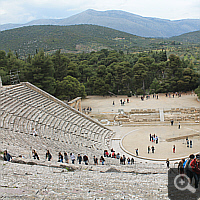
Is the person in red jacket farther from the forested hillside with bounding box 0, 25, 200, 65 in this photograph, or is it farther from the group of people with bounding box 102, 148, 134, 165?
the forested hillside with bounding box 0, 25, 200, 65

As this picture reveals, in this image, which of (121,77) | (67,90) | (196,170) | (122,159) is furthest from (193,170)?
(121,77)

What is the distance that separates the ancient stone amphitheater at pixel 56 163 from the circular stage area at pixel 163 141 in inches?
71.4

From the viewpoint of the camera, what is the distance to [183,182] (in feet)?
21.2

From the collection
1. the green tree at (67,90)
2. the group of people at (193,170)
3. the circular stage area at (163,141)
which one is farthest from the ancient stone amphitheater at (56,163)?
the green tree at (67,90)

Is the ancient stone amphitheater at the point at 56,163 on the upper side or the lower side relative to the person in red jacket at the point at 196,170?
lower

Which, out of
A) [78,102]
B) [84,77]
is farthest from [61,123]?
[84,77]

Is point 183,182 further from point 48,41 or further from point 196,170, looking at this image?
point 48,41

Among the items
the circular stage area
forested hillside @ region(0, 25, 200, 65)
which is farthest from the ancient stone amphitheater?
forested hillside @ region(0, 25, 200, 65)

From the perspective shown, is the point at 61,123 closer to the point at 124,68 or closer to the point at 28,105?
the point at 28,105

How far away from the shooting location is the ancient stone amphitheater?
6.34m

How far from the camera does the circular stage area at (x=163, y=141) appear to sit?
14.6 m

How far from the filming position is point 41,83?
2853 centimetres

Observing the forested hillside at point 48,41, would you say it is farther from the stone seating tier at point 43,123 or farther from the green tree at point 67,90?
the stone seating tier at point 43,123

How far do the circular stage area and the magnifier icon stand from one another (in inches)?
291
